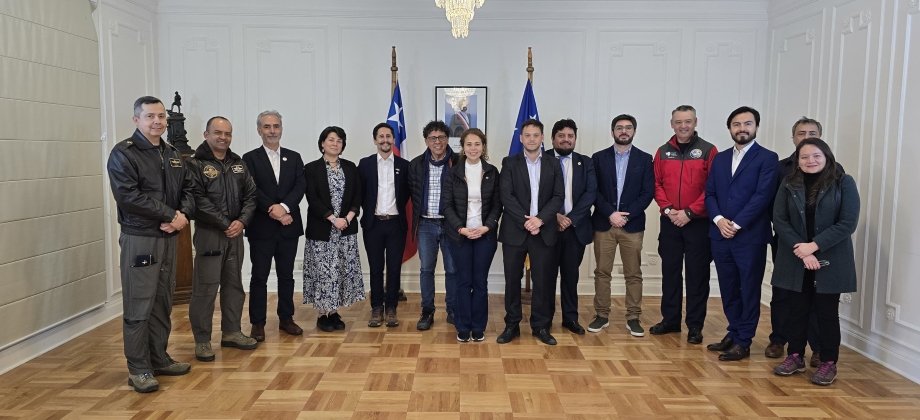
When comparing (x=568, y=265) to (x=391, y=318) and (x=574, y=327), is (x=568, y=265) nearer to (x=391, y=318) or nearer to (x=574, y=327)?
(x=574, y=327)

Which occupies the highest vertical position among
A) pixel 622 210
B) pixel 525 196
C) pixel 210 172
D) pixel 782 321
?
pixel 210 172

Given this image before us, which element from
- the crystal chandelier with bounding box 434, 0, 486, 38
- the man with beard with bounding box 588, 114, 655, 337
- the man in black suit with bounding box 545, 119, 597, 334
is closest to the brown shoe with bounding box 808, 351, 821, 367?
the man with beard with bounding box 588, 114, 655, 337

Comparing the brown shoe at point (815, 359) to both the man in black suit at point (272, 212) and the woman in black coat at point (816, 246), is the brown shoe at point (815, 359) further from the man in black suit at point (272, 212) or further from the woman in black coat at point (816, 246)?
the man in black suit at point (272, 212)

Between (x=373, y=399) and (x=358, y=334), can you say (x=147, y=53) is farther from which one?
(x=373, y=399)

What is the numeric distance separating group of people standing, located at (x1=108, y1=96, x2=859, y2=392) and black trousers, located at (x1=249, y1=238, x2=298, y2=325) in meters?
0.01

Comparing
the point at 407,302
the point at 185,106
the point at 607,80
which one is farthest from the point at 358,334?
the point at 607,80

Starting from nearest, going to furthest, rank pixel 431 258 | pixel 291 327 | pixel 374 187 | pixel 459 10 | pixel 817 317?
pixel 817 317 → pixel 459 10 → pixel 291 327 → pixel 374 187 → pixel 431 258

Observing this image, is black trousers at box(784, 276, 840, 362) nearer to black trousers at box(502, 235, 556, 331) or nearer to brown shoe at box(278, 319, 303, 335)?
black trousers at box(502, 235, 556, 331)

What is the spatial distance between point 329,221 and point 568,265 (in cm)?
179

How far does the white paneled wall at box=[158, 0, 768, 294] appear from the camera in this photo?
5.58m

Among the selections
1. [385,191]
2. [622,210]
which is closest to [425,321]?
[385,191]

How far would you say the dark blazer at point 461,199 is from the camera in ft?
13.0

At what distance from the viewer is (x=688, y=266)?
13.6 feet

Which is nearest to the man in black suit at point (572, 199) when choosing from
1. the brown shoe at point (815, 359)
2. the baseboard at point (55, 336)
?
the brown shoe at point (815, 359)
